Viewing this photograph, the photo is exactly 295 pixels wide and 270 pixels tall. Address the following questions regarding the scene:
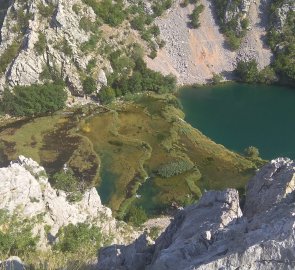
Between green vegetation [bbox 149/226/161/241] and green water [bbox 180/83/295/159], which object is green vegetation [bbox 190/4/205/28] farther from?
green vegetation [bbox 149/226/161/241]

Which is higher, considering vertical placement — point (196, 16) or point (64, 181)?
point (196, 16)

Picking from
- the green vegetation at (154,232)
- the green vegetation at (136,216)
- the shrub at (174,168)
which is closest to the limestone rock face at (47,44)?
the shrub at (174,168)

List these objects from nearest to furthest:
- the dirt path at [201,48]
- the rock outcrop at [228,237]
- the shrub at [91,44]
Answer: the rock outcrop at [228,237] → the shrub at [91,44] → the dirt path at [201,48]

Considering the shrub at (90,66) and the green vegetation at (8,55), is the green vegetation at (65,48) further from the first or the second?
the green vegetation at (8,55)

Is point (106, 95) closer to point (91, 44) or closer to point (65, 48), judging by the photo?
point (91, 44)

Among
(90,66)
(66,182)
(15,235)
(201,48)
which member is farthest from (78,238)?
(201,48)

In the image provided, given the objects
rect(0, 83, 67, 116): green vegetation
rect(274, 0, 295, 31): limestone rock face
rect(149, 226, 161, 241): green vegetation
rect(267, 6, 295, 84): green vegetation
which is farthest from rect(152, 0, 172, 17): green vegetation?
rect(149, 226, 161, 241): green vegetation
